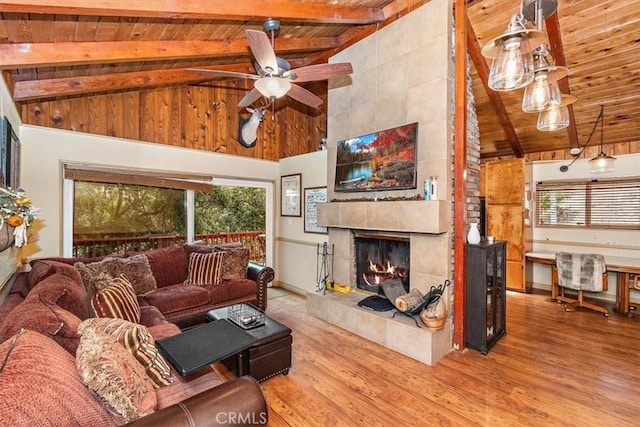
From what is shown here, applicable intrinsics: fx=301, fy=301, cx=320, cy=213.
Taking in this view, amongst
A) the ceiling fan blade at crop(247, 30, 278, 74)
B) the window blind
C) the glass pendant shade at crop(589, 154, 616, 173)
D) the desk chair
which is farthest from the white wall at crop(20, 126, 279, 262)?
the glass pendant shade at crop(589, 154, 616, 173)

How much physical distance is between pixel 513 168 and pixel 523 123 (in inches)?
31.3

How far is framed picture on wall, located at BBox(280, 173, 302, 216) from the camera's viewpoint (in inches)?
213

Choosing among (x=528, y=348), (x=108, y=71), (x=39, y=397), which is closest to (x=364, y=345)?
(x=528, y=348)

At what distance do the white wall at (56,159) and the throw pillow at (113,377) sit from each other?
9.46ft

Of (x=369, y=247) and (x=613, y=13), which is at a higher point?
(x=613, y=13)

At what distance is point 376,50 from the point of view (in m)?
3.81

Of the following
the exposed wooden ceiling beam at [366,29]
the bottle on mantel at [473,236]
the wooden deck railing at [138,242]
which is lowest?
the wooden deck railing at [138,242]

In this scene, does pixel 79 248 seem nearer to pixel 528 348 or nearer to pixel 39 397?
pixel 39 397

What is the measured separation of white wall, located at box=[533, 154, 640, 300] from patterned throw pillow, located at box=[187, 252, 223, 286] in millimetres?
5587

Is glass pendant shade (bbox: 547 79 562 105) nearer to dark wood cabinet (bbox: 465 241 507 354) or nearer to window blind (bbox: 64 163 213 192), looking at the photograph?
dark wood cabinet (bbox: 465 241 507 354)

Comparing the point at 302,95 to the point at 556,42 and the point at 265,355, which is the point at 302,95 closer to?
the point at 265,355

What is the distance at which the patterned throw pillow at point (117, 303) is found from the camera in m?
2.35

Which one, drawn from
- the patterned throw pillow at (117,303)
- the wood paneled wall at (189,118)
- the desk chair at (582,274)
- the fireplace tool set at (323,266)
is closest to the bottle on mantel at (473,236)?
the fireplace tool set at (323,266)

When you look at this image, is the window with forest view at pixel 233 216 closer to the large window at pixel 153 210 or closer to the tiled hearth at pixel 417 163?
the large window at pixel 153 210
